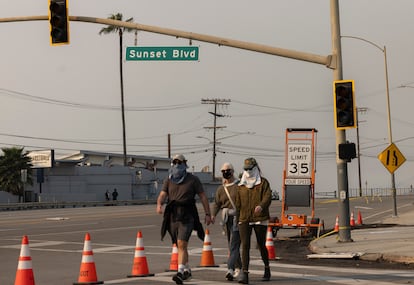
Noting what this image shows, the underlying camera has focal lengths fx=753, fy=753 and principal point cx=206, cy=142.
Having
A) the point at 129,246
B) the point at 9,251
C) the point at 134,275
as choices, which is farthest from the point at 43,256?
the point at 134,275

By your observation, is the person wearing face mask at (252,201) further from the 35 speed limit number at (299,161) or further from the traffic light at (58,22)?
the 35 speed limit number at (299,161)

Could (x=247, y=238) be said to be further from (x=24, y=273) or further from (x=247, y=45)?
(x=247, y=45)

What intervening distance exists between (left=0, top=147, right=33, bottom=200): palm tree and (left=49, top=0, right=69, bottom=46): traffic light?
54238 millimetres

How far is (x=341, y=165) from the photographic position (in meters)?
20.4

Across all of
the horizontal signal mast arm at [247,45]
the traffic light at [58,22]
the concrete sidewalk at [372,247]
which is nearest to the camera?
the concrete sidewalk at [372,247]

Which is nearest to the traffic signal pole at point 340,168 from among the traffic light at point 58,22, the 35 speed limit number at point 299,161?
the 35 speed limit number at point 299,161

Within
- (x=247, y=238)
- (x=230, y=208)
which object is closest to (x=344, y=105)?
(x=230, y=208)

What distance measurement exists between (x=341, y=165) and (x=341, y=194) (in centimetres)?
79

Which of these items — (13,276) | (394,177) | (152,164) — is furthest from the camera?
(152,164)

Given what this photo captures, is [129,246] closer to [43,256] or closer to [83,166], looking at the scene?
[43,256]

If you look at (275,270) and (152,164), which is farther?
(152,164)

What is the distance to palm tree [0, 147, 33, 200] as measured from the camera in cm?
7238

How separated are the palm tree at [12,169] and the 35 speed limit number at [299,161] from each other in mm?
52810

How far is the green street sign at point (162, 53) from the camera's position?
21.3m
